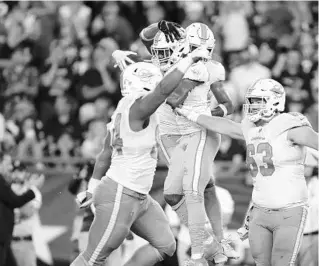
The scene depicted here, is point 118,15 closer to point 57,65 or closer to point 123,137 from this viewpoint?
point 57,65

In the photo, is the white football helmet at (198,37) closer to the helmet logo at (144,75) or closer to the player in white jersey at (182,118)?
the player in white jersey at (182,118)

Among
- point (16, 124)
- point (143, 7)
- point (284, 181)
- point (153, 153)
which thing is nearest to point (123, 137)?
point (153, 153)

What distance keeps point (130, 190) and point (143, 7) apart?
805cm

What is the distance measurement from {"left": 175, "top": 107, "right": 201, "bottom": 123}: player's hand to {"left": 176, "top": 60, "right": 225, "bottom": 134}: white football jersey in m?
0.06

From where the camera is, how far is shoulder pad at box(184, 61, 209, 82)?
10.8m

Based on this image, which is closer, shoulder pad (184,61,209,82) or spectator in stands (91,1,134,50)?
shoulder pad (184,61,209,82)

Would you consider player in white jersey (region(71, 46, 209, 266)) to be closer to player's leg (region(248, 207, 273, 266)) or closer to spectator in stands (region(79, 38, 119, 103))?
player's leg (region(248, 207, 273, 266))

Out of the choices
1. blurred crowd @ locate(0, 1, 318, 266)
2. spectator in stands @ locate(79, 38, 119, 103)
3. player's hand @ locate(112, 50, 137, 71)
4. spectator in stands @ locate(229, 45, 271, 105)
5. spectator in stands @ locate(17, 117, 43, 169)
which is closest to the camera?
player's hand @ locate(112, 50, 137, 71)

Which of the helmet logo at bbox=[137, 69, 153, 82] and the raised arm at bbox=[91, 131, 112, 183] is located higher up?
the helmet logo at bbox=[137, 69, 153, 82]

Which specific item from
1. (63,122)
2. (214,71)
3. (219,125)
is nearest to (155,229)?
(219,125)

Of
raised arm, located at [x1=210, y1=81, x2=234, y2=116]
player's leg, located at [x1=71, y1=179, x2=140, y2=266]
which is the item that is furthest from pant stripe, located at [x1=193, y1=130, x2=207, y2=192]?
player's leg, located at [x1=71, y1=179, x2=140, y2=266]

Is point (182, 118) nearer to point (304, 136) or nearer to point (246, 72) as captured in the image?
point (304, 136)

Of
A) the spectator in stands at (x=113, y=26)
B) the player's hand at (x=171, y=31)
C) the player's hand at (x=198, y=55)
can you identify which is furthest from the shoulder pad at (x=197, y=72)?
the spectator in stands at (x=113, y=26)

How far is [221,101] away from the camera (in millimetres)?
11328
